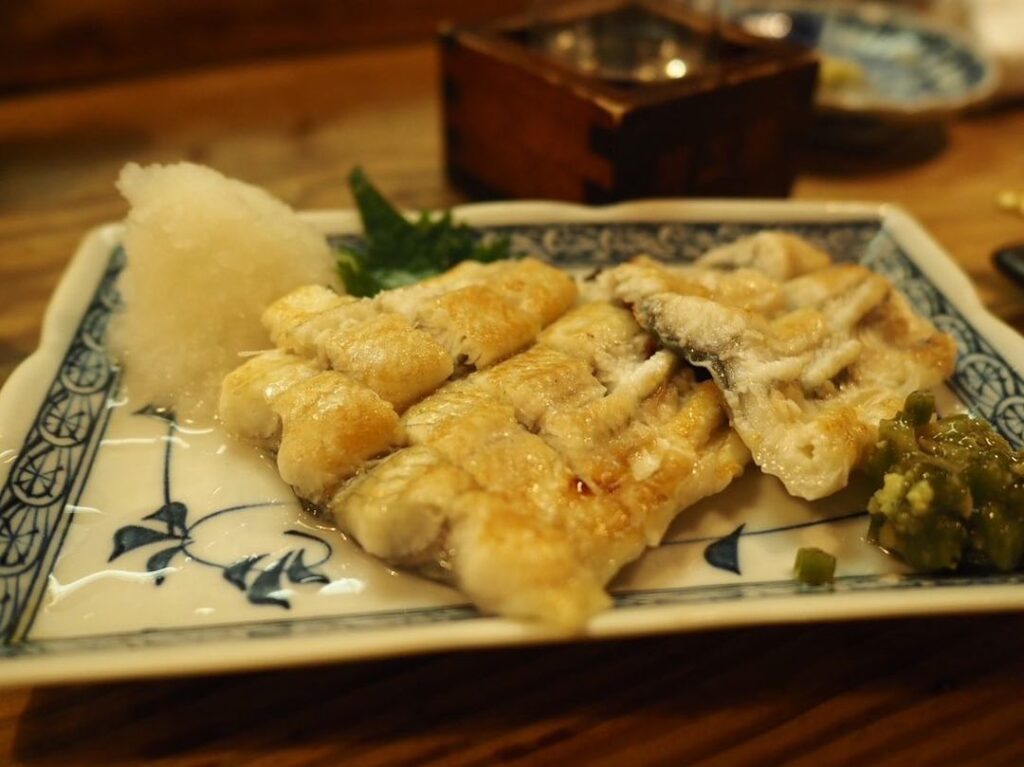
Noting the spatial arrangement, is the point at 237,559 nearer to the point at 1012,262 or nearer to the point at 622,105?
the point at 622,105

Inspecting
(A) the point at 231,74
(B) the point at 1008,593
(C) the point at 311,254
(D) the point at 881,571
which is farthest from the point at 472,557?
(A) the point at 231,74

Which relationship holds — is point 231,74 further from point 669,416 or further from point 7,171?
point 669,416

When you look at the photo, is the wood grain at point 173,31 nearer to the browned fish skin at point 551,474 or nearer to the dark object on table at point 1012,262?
the dark object on table at point 1012,262

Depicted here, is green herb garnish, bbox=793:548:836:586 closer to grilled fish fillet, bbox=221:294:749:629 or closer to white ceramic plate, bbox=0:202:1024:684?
white ceramic plate, bbox=0:202:1024:684

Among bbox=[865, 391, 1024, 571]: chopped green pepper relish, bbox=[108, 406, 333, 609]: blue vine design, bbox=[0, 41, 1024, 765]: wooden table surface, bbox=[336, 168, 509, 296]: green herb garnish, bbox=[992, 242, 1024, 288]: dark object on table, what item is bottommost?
bbox=[0, 41, 1024, 765]: wooden table surface

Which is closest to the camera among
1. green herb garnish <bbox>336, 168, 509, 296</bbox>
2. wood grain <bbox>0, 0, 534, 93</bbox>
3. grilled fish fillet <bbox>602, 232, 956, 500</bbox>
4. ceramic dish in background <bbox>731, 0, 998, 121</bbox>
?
grilled fish fillet <bbox>602, 232, 956, 500</bbox>

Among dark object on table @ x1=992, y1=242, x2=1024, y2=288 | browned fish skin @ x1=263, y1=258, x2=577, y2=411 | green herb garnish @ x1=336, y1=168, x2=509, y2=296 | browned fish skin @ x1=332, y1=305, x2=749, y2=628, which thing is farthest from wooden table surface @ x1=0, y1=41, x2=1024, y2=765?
dark object on table @ x1=992, y1=242, x2=1024, y2=288
